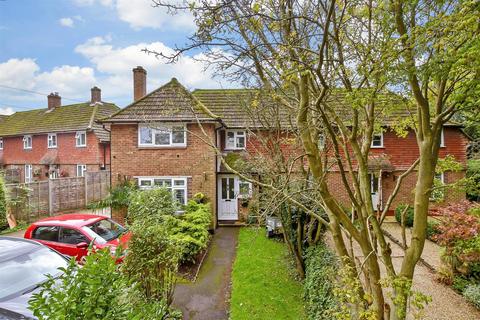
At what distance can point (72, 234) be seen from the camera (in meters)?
7.88

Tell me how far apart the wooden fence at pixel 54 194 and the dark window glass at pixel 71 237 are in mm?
5303

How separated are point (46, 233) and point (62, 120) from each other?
62.6 ft

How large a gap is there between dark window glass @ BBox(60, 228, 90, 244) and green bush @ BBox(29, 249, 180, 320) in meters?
6.05

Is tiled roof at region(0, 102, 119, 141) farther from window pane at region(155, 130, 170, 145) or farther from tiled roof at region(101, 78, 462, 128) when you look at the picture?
window pane at region(155, 130, 170, 145)

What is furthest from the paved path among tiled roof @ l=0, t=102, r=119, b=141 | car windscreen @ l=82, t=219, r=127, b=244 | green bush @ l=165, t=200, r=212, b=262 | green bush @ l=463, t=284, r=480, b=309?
tiled roof @ l=0, t=102, r=119, b=141

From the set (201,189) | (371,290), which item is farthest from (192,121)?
(371,290)

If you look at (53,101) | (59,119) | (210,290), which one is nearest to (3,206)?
(210,290)

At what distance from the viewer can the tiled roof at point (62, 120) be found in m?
21.4

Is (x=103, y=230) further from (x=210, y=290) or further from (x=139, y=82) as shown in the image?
(x=139, y=82)

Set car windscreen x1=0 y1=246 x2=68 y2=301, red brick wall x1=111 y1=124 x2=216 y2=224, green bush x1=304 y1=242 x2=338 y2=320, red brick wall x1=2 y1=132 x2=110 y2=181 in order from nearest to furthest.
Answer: car windscreen x1=0 y1=246 x2=68 y2=301, green bush x1=304 y1=242 x2=338 y2=320, red brick wall x1=111 y1=124 x2=216 y2=224, red brick wall x1=2 y1=132 x2=110 y2=181

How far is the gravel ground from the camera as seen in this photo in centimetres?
570

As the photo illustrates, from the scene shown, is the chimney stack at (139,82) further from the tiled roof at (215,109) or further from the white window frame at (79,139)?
the white window frame at (79,139)

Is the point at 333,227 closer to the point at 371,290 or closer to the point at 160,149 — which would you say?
the point at 371,290

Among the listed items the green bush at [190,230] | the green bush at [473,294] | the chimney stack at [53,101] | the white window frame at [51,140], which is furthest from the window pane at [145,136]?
the chimney stack at [53,101]
